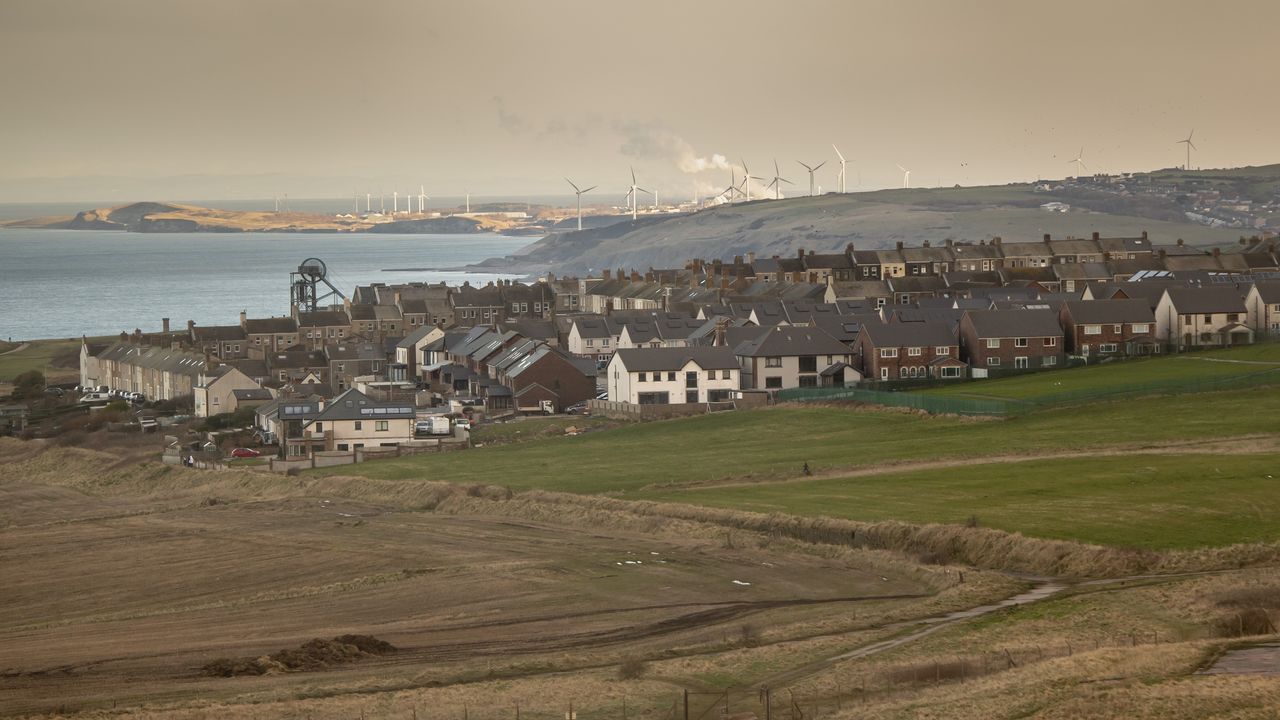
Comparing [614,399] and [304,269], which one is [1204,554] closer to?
[614,399]

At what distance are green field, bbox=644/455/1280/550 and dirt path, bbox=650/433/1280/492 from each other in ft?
2.82

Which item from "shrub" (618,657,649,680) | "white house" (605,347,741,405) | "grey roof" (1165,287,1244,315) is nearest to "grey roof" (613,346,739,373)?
"white house" (605,347,741,405)

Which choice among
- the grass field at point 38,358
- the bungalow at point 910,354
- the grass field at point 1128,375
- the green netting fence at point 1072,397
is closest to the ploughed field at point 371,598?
the green netting fence at point 1072,397

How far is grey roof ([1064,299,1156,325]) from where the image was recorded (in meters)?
91.8

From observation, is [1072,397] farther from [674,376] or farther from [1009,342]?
[674,376]

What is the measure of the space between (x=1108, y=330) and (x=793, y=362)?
58.4 ft

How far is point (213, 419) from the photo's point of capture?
9112cm

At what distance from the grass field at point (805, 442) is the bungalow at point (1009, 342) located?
13196 mm

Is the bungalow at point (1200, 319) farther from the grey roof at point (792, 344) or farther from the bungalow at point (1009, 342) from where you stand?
the grey roof at point (792, 344)

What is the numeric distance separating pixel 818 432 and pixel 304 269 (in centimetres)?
8901

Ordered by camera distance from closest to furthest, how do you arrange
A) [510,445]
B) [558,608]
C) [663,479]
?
[558,608]
[663,479]
[510,445]

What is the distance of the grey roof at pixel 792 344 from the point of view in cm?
8969

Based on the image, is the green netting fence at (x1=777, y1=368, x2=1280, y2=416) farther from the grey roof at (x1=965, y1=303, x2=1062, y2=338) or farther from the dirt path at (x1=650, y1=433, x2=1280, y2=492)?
the grey roof at (x1=965, y1=303, x2=1062, y2=338)

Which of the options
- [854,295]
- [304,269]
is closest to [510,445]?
[854,295]
